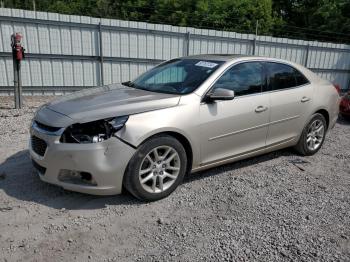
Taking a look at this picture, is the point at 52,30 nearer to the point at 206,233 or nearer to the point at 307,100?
the point at 307,100

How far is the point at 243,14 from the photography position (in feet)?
68.8

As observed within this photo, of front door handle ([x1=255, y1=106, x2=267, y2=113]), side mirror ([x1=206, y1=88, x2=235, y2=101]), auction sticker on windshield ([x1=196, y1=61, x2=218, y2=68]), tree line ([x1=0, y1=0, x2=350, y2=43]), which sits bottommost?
front door handle ([x1=255, y1=106, x2=267, y2=113])

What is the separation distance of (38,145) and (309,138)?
3903 mm

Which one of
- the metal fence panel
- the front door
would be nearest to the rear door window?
the front door

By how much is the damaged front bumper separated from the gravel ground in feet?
0.95

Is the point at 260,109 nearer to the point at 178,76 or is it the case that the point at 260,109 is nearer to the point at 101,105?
the point at 178,76

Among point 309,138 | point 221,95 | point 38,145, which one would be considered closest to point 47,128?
point 38,145

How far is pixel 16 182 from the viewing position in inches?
152

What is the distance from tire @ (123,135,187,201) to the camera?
3303 millimetres

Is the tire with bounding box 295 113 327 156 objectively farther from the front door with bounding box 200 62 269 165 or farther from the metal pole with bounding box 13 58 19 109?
the metal pole with bounding box 13 58 19 109

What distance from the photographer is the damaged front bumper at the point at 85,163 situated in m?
3.12

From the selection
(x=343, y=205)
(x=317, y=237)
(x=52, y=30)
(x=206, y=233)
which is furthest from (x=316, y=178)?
(x=52, y=30)

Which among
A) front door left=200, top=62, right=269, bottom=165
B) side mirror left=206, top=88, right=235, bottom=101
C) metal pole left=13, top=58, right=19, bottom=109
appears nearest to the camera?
side mirror left=206, top=88, right=235, bottom=101

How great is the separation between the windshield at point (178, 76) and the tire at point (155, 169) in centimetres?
71
